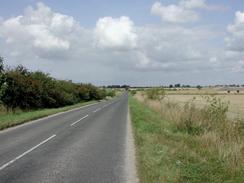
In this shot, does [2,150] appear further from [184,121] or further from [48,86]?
[48,86]

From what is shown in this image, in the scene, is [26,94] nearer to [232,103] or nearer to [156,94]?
[156,94]

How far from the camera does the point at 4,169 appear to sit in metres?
10.6

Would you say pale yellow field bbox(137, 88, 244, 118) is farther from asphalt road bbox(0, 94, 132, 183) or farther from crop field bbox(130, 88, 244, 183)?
asphalt road bbox(0, 94, 132, 183)

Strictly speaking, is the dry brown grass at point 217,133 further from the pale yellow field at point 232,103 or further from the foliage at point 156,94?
the foliage at point 156,94

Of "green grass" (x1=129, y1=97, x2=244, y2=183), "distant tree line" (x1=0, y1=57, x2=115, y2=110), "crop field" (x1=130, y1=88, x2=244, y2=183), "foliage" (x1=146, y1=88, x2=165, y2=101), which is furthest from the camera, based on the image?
"foliage" (x1=146, y1=88, x2=165, y2=101)

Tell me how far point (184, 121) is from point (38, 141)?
24.5ft

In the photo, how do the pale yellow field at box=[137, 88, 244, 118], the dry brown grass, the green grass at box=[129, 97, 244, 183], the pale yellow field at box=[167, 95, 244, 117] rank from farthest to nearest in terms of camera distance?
the pale yellow field at box=[137, 88, 244, 118] → the pale yellow field at box=[167, 95, 244, 117] → the dry brown grass → the green grass at box=[129, 97, 244, 183]

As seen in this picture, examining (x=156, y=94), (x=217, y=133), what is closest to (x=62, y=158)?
(x=217, y=133)

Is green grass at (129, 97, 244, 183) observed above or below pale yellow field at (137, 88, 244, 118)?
above

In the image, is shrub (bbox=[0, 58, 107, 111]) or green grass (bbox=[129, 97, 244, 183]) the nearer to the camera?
green grass (bbox=[129, 97, 244, 183])

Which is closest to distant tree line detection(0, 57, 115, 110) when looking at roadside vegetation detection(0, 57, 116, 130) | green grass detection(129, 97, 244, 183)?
roadside vegetation detection(0, 57, 116, 130)

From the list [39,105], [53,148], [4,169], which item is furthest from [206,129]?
[39,105]

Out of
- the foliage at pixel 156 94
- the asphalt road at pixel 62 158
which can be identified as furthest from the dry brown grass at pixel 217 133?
the foliage at pixel 156 94

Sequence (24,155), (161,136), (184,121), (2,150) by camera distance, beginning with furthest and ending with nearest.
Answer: (184,121)
(161,136)
(2,150)
(24,155)
